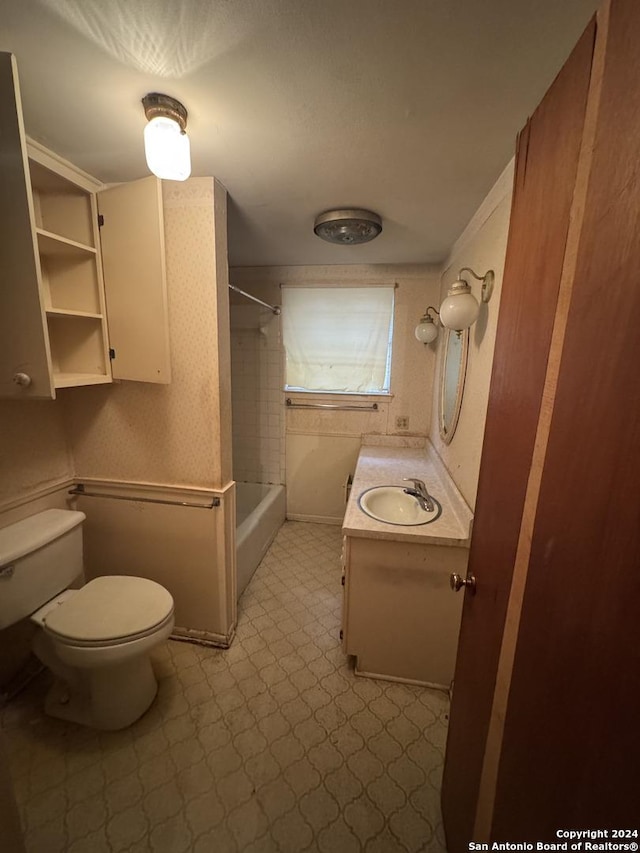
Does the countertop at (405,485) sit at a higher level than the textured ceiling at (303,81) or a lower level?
lower

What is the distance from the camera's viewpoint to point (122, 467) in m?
1.70

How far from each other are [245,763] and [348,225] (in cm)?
231

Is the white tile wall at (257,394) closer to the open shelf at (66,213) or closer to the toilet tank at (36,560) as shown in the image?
the open shelf at (66,213)

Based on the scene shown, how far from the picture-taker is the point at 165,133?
94cm

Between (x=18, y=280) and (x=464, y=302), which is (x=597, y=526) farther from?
(x=18, y=280)

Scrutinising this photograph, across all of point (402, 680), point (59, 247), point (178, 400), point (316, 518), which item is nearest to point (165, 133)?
point (59, 247)

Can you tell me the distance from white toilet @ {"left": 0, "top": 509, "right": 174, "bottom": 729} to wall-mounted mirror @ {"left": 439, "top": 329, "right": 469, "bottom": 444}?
1.68 m

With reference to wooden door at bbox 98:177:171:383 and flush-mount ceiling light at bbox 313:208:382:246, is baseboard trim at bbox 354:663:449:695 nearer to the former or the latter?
wooden door at bbox 98:177:171:383

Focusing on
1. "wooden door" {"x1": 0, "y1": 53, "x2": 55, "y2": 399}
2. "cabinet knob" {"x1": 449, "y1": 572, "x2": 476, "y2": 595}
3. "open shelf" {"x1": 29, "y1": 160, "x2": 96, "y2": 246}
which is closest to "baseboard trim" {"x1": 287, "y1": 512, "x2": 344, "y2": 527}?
"cabinet knob" {"x1": 449, "y1": 572, "x2": 476, "y2": 595}

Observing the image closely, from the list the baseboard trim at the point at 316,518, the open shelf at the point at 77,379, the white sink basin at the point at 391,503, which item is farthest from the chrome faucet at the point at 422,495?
the open shelf at the point at 77,379

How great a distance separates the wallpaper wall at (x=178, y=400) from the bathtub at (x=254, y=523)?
72 cm

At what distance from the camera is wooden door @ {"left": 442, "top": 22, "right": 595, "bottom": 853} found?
55 centimetres

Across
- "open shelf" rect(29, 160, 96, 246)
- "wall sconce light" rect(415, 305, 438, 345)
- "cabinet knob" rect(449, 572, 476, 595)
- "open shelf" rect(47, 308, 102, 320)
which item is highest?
"open shelf" rect(29, 160, 96, 246)

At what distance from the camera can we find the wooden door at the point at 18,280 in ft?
3.02
